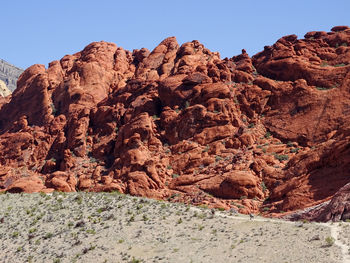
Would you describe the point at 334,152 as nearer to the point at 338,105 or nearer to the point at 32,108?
the point at 338,105

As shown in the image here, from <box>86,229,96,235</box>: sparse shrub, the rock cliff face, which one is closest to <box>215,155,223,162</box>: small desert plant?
the rock cliff face

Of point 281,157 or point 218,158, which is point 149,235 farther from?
point 281,157

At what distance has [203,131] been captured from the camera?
172 feet

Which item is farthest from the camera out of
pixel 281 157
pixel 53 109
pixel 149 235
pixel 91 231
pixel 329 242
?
pixel 53 109

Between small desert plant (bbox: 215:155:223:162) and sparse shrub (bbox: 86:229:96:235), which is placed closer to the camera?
sparse shrub (bbox: 86:229:96:235)

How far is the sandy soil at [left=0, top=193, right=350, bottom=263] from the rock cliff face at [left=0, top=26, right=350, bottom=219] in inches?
404

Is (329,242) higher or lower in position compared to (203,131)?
lower

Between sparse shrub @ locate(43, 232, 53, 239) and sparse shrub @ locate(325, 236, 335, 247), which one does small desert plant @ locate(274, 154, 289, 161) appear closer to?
sparse shrub @ locate(325, 236, 335, 247)

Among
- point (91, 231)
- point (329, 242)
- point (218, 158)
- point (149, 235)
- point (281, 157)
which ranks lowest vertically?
point (329, 242)

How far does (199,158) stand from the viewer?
50.1 metres

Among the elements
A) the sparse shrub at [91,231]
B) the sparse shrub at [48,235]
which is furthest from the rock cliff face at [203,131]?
the sparse shrub at [48,235]

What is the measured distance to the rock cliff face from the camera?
145 ft

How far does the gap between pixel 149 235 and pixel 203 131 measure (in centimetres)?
2414

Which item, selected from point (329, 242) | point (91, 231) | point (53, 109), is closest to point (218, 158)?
point (91, 231)
